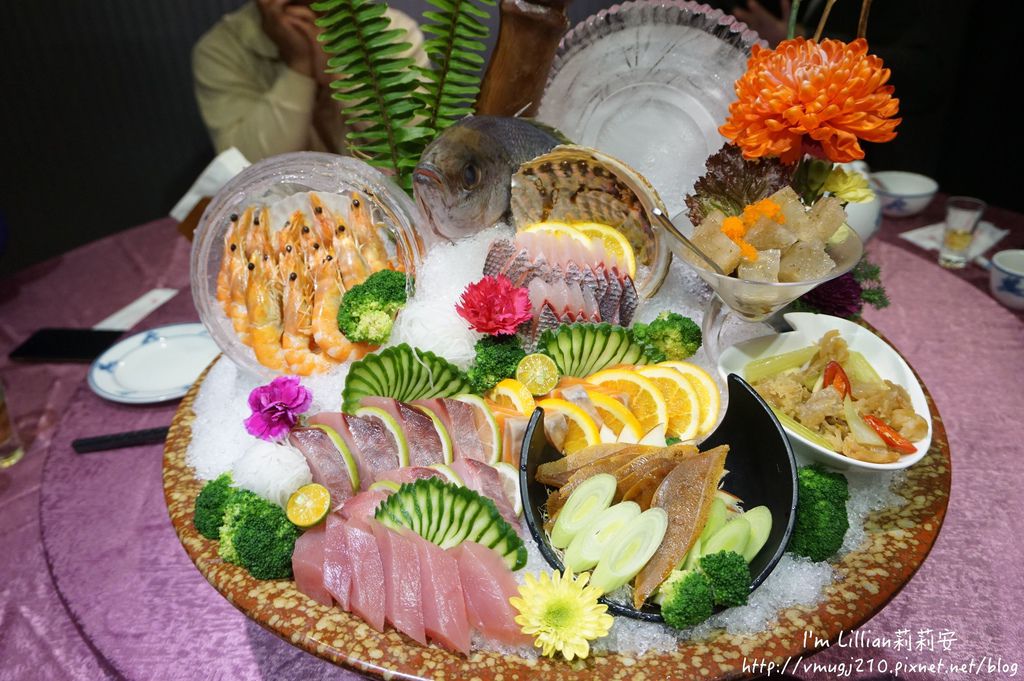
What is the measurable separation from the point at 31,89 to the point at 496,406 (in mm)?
5149

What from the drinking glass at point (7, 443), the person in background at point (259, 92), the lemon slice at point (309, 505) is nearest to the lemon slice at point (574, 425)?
the lemon slice at point (309, 505)

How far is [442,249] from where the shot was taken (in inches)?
94.3

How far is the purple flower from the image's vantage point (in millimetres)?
1799

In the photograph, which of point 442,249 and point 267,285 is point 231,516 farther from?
point 442,249

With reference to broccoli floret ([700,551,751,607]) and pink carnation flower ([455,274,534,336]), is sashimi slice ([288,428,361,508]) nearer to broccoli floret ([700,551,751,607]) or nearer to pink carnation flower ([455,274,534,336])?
pink carnation flower ([455,274,534,336])

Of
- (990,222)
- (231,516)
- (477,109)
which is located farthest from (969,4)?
(231,516)

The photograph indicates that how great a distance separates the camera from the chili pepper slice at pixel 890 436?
5.45 feet

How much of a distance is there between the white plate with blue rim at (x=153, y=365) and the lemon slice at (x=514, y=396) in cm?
135

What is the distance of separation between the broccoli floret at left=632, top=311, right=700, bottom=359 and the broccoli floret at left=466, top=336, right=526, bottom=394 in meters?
0.40

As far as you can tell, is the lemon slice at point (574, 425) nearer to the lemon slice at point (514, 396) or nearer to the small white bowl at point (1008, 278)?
the lemon slice at point (514, 396)

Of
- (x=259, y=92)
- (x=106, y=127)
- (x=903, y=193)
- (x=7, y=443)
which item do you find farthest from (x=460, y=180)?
(x=106, y=127)

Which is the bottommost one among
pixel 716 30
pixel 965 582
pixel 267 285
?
pixel 965 582

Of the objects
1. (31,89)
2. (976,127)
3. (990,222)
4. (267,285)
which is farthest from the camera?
(31,89)

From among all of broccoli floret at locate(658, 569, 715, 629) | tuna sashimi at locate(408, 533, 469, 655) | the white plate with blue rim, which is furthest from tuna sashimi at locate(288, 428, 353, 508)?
the white plate with blue rim
